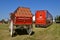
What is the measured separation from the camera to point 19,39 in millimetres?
20344

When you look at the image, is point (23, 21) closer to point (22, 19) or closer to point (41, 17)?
point (22, 19)

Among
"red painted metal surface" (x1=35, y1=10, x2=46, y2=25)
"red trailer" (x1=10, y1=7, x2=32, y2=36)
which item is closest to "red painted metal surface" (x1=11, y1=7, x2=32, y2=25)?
"red trailer" (x1=10, y1=7, x2=32, y2=36)

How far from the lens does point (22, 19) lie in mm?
→ 22766

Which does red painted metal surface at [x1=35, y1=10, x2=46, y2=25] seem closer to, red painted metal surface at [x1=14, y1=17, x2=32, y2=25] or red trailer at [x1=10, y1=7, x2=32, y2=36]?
red trailer at [x1=10, y1=7, x2=32, y2=36]

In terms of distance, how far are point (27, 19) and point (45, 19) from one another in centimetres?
640

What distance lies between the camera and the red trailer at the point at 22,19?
22406 millimetres

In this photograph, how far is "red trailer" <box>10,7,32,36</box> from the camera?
22.4m

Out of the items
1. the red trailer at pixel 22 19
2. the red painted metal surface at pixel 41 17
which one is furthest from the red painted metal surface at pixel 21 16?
the red painted metal surface at pixel 41 17

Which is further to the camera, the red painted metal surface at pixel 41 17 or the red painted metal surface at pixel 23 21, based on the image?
the red painted metal surface at pixel 41 17

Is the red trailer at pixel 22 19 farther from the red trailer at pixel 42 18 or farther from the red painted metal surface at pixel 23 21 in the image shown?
the red trailer at pixel 42 18

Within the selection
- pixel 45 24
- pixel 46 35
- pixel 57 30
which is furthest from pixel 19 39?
pixel 45 24

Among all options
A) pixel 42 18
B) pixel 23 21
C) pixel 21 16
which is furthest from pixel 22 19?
pixel 42 18

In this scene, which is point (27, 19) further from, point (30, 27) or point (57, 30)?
point (57, 30)

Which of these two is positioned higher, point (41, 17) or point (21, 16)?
point (21, 16)
